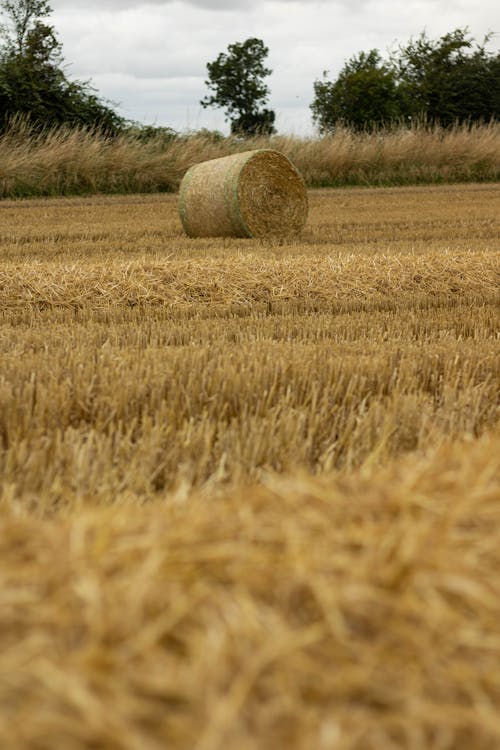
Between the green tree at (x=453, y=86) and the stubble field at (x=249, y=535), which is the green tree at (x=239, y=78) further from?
the stubble field at (x=249, y=535)

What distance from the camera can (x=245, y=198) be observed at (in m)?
11.0

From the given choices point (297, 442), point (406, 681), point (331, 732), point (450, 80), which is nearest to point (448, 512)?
point (406, 681)

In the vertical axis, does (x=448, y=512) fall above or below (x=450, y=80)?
below

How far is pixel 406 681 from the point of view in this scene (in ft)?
3.92

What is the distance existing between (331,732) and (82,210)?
1460 cm

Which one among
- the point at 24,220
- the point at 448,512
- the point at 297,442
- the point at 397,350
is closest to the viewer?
the point at 448,512

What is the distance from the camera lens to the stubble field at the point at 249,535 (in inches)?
44.8

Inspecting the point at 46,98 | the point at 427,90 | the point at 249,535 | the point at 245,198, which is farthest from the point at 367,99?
the point at 249,535

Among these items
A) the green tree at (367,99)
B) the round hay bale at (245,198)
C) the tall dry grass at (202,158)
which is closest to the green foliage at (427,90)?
the green tree at (367,99)

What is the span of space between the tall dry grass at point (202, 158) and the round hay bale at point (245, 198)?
7383 millimetres

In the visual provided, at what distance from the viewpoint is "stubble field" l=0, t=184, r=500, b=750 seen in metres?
1.14

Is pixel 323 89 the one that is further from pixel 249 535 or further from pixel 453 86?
pixel 249 535

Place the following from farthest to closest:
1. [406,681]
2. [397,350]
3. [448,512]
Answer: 1. [397,350]
2. [448,512]
3. [406,681]

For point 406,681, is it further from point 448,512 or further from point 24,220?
point 24,220
